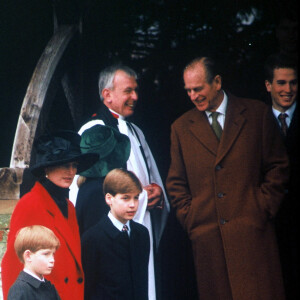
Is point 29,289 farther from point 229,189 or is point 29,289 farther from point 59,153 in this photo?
point 229,189

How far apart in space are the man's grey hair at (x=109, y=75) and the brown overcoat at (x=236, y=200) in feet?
2.17

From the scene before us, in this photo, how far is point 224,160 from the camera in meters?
5.04

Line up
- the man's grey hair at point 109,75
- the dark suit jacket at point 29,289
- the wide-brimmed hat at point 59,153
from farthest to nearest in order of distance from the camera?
the man's grey hair at point 109,75 < the wide-brimmed hat at point 59,153 < the dark suit jacket at point 29,289

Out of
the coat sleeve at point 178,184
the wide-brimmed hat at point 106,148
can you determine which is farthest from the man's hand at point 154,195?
the wide-brimmed hat at point 106,148

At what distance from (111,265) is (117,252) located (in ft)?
0.32

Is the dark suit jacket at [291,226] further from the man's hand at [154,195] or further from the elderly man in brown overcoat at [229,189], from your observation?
the man's hand at [154,195]

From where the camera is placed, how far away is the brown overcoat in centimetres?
497

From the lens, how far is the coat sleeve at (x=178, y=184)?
5148 mm

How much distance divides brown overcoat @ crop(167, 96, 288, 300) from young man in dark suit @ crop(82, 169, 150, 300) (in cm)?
37

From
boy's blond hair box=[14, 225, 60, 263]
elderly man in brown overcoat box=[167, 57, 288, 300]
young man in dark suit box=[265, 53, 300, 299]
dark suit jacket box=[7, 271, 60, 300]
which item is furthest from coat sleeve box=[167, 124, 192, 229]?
dark suit jacket box=[7, 271, 60, 300]

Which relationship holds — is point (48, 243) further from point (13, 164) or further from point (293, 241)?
point (293, 241)

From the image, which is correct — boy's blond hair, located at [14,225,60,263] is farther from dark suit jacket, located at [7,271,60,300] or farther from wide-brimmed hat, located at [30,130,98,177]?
wide-brimmed hat, located at [30,130,98,177]

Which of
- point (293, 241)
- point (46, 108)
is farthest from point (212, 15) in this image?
point (293, 241)

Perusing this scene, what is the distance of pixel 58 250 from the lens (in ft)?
15.9
